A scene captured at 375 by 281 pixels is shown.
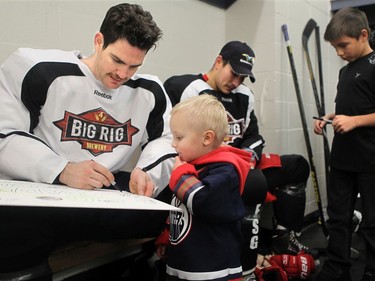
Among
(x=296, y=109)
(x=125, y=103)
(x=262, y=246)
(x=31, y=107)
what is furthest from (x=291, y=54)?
(x=31, y=107)

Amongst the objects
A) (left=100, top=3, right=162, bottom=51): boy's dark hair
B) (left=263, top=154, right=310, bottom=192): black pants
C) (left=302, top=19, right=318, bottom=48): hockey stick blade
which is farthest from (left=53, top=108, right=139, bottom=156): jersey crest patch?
(left=302, top=19, right=318, bottom=48): hockey stick blade

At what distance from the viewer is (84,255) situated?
4.00 feet

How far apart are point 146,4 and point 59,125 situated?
90cm

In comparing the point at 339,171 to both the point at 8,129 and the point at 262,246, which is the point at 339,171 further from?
the point at 8,129

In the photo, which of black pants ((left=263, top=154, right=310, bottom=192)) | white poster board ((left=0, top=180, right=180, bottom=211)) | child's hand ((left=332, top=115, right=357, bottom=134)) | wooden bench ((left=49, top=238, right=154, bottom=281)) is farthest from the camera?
black pants ((left=263, top=154, right=310, bottom=192))

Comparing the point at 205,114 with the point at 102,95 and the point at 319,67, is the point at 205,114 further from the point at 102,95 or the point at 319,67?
the point at 319,67

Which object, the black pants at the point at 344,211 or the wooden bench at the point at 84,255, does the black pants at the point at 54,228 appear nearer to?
the wooden bench at the point at 84,255

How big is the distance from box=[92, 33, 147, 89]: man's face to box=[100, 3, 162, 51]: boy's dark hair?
0.02 m

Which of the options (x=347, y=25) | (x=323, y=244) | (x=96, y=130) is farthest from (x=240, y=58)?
(x=323, y=244)

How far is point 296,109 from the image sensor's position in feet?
7.45

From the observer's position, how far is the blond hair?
929 millimetres

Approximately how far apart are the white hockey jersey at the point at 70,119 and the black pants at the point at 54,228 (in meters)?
0.11

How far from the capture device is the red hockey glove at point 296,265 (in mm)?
1497

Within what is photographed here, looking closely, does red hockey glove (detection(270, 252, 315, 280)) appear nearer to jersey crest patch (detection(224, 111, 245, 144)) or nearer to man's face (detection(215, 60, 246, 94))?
jersey crest patch (detection(224, 111, 245, 144))
